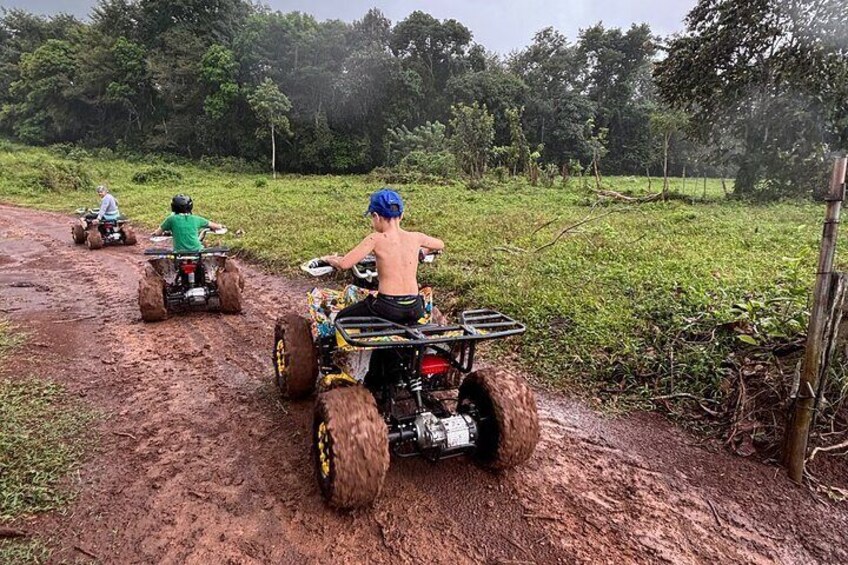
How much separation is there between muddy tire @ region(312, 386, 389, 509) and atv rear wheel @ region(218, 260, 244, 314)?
4.20 m

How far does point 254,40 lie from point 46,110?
19163 millimetres

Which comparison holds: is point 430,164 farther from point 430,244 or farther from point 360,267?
point 430,244

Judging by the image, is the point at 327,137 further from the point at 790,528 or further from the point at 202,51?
the point at 790,528

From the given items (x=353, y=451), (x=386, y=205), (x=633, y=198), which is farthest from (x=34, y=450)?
(x=633, y=198)

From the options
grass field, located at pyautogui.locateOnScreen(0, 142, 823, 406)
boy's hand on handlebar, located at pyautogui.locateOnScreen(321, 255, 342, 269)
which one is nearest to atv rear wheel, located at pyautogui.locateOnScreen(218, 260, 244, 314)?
grass field, located at pyautogui.locateOnScreen(0, 142, 823, 406)

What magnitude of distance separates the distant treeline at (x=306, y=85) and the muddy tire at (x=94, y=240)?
2237 centimetres

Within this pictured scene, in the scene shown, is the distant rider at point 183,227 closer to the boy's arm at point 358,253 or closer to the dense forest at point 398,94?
the boy's arm at point 358,253

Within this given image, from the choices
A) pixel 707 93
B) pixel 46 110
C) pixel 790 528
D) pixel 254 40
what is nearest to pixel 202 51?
pixel 254 40

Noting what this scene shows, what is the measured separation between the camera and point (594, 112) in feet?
134

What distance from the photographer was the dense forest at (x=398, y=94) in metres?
18.4

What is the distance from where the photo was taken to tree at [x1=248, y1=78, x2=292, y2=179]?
29891 millimetres

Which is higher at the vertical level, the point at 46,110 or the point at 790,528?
the point at 46,110

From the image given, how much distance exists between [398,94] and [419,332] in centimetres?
3406

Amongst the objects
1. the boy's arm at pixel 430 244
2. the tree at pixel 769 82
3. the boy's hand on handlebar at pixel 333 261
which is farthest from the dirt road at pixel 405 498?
the tree at pixel 769 82
